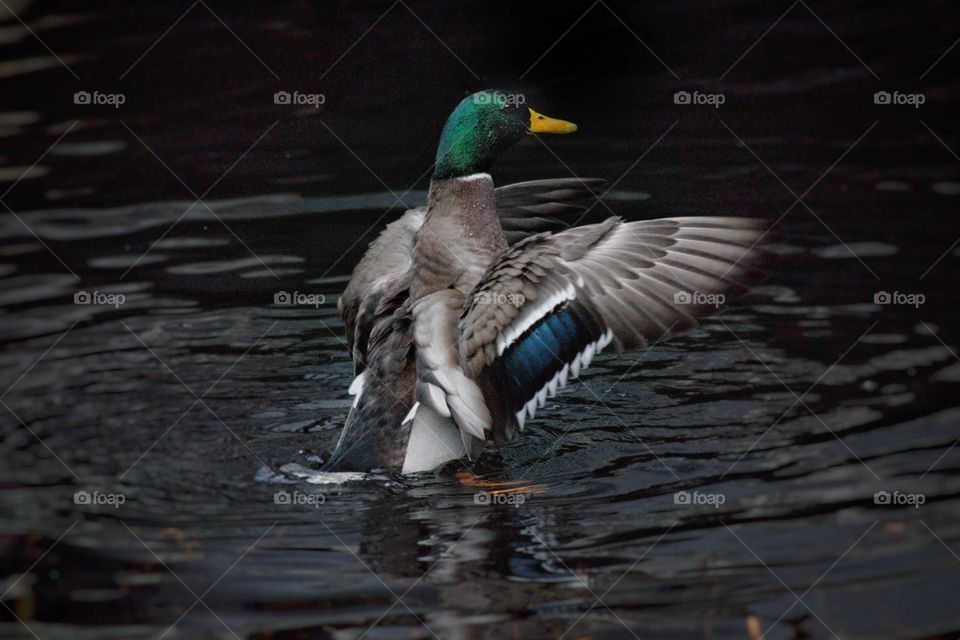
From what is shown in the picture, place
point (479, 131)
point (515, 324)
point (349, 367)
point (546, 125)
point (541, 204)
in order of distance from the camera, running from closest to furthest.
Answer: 1. point (515, 324)
2. point (479, 131)
3. point (546, 125)
4. point (349, 367)
5. point (541, 204)

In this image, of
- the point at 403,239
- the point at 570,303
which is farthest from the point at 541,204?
the point at 570,303

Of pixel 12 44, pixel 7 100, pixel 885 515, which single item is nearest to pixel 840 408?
pixel 885 515

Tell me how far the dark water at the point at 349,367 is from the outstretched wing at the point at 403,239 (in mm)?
380

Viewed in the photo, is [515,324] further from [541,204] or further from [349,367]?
[541,204]

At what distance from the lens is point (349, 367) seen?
6.84 m

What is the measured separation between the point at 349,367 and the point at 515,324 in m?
1.53

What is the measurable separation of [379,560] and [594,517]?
80 cm

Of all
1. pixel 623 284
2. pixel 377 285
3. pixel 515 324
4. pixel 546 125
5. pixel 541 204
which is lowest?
pixel 515 324

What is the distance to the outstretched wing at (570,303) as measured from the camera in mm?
5449

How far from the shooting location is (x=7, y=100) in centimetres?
1013

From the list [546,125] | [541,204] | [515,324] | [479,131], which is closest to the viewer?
[515,324]

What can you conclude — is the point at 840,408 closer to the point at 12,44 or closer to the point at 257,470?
the point at 257,470

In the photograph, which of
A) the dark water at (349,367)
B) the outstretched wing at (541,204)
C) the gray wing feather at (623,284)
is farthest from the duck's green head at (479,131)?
the dark water at (349,367)

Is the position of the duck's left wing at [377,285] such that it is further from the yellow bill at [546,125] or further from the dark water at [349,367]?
the yellow bill at [546,125]
